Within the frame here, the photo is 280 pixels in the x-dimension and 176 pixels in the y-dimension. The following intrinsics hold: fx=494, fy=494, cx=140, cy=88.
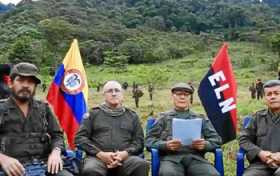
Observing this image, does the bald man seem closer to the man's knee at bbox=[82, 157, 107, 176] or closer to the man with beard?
the man's knee at bbox=[82, 157, 107, 176]

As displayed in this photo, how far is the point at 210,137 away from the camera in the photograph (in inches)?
187

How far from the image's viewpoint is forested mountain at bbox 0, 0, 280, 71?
145ft

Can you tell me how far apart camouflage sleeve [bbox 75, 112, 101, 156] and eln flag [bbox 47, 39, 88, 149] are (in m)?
1.07

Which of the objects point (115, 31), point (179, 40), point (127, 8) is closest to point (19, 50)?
point (115, 31)

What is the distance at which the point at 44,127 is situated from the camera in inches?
167

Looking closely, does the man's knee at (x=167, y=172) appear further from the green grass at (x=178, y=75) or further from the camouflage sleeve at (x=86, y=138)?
the green grass at (x=178, y=75)

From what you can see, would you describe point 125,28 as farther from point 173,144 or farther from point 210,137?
point 173,144

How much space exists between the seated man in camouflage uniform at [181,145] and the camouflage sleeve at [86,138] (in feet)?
1.74

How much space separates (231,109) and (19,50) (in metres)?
29.8

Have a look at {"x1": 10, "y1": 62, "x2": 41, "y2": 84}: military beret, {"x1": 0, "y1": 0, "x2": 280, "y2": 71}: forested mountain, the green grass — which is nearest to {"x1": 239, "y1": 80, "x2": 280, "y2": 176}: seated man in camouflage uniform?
{"x1": 10, "y1": 62, "x2": 41, "y2": 84}: military beret

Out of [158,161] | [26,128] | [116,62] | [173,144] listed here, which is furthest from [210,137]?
[116,62]

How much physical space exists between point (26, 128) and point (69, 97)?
1711 mm

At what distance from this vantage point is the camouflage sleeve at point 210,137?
15.1 feet

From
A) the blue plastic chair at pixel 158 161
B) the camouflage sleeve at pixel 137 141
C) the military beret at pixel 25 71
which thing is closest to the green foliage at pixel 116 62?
the camouflage sleeve at pixel 137 141
